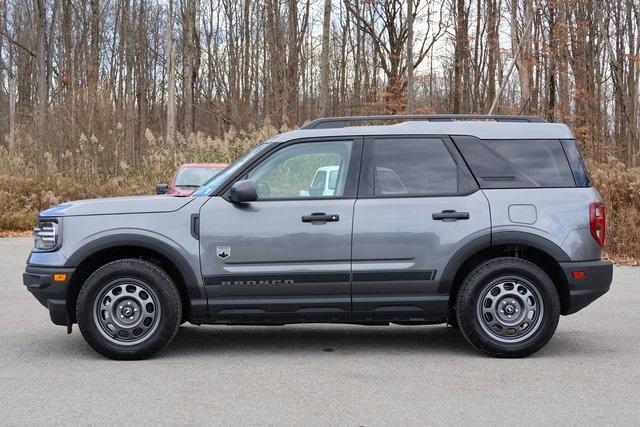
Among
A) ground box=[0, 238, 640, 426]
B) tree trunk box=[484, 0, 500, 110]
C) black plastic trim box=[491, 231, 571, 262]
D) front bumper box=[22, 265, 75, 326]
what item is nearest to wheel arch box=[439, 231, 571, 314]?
black plastic trim box=[491, 231, 571, 262]

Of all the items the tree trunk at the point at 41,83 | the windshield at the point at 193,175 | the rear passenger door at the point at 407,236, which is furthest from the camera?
the tree trunk at the point at 41,83

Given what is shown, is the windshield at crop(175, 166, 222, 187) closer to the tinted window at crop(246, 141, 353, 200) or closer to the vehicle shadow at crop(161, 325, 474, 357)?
Answer: the vehicle shadow at crop(161, 325, 474, 357)

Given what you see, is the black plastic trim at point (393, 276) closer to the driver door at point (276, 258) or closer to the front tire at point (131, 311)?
the driver door at point (276, 258)

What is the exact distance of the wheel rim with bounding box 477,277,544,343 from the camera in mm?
6367

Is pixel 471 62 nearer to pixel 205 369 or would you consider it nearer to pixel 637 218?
pixel 637 218

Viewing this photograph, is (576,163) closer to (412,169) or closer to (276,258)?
(412,169)

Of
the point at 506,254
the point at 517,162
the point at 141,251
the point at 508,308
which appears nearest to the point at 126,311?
the point at 141,251

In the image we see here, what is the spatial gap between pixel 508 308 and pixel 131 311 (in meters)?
3.05

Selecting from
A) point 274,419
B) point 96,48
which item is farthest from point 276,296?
point 96,48

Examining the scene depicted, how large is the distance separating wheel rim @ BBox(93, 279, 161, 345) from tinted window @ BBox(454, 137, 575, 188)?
2.87 m

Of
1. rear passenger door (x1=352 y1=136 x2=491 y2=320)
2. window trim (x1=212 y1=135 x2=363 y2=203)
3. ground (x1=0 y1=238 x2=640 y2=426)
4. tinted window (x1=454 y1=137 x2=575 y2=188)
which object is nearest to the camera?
ground (x1=0 y1=238 x2=640 y2=426)

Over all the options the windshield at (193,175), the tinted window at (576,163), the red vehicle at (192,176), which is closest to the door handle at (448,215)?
the tinted window at (576,163)

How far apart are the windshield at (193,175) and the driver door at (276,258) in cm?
1017

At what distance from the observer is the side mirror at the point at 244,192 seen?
6195 millimetres
